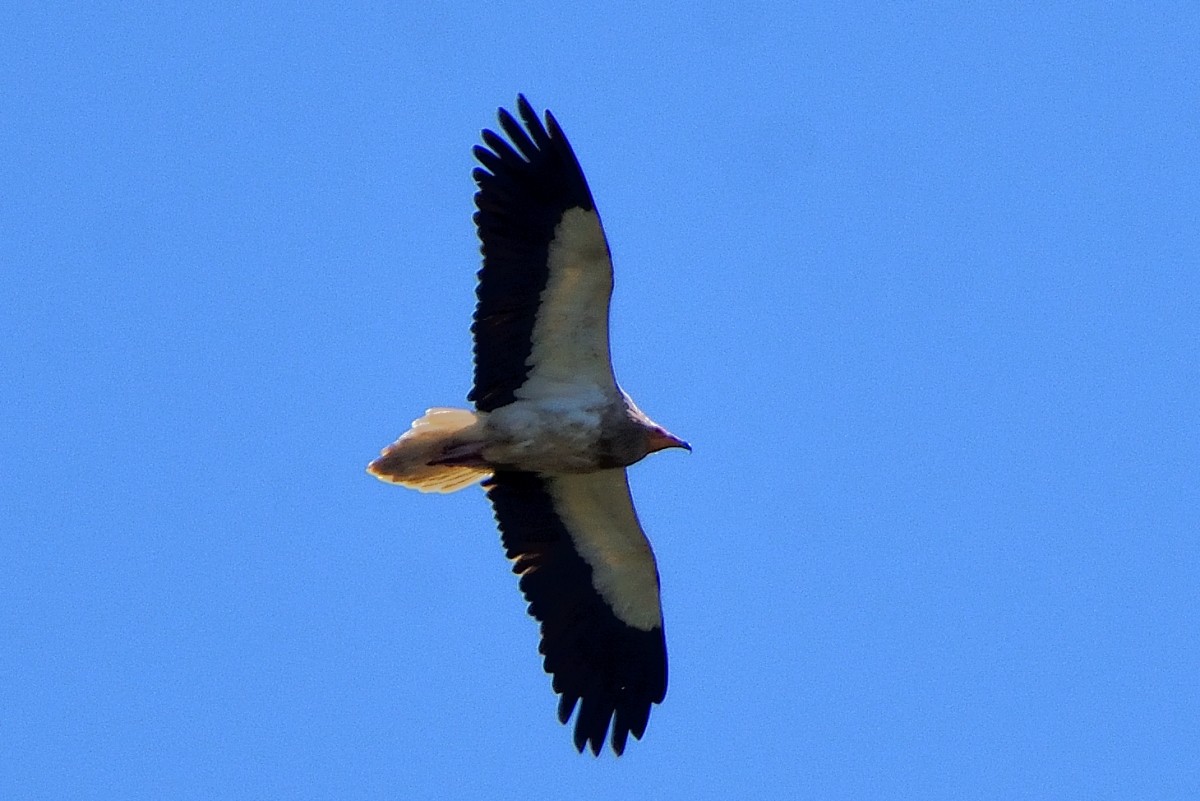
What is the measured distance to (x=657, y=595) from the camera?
465 inches

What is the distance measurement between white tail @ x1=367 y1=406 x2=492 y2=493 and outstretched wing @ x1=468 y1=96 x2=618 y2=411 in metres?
0.42

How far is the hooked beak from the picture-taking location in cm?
1137

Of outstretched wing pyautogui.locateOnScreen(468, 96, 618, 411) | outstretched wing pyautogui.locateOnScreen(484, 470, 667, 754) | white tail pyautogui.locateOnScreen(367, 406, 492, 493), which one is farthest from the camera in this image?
outstretched wing pyautogui.locateOnScreen(484, 470, 667, 754)

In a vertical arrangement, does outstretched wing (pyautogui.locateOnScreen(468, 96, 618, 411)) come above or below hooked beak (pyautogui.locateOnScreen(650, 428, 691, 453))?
above

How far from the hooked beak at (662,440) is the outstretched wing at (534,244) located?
2.34 ft

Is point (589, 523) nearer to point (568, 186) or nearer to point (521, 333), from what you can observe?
point (521, 333)

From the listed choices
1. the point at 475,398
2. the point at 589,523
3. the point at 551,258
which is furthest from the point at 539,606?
the point at 551,258

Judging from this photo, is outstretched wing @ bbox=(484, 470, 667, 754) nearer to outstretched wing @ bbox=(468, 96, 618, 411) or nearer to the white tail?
the white tail

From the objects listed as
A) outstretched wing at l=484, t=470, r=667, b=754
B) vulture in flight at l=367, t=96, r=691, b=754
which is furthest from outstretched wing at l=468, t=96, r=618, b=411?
outstretched wing at l=484, t=470, r=667, b=754

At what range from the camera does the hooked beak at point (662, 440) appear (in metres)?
11.4

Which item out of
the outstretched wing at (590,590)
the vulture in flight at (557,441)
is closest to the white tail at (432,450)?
the vulture in flight at (557,441)

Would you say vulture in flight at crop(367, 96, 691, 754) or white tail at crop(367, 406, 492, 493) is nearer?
vulture in flight at crop(367, 96, 691, 754)

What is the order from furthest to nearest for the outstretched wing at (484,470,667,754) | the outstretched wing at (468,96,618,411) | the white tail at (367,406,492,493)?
1. the outstretched wing at (484,470,667,754)
2. the white tail at (367,406,492,493)
3. the outstretched wing at (468,96,618,411)

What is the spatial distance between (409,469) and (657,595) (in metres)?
1.73
